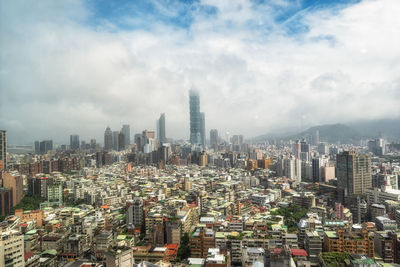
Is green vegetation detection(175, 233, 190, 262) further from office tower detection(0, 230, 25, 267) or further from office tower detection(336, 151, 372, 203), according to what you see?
office tower detection(336, 151, 372, 203)

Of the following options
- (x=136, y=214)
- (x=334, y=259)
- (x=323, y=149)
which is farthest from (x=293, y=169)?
(x=323, y=149)

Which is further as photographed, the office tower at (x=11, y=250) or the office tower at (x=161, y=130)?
the office tower at (x=161, y=130)

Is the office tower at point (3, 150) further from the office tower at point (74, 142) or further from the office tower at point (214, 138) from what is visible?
the office tower at point (214, 138)

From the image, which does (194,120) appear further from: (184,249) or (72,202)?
(184,249)

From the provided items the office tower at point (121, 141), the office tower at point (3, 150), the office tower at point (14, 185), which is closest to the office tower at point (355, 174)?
the office tower at point (14, 185)

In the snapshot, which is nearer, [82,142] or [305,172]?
[305,172]

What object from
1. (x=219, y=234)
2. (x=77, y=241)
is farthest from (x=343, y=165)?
(x=77, y=241)

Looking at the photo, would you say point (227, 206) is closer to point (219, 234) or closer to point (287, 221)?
point (287, 221)
